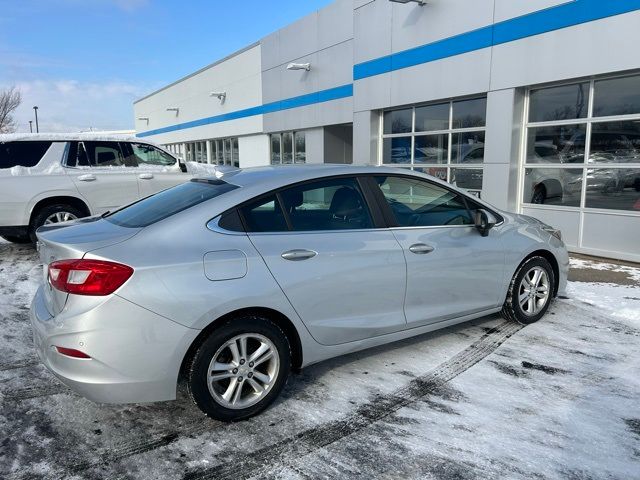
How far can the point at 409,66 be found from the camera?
11383 millimetres

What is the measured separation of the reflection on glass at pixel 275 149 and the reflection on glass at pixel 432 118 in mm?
8642

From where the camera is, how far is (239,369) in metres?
3.08

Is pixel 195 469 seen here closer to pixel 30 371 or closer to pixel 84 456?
pixel 84 456

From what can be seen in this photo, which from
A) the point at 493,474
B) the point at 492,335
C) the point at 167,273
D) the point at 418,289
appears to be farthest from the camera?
the point at 492,335

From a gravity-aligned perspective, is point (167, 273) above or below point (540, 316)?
above

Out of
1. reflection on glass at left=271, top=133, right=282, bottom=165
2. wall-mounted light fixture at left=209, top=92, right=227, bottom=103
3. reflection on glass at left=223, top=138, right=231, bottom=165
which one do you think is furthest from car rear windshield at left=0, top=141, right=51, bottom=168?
reflection on glass at left=223, top=138, right=231, bottom=165

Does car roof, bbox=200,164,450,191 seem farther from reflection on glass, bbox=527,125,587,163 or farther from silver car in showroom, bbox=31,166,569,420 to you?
reflection on glass, bbox=527,125,587,163

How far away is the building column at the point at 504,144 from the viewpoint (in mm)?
9141

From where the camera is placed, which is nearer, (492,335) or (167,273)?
(167,273)

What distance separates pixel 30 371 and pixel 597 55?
8.47 meters

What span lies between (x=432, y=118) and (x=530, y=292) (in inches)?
289

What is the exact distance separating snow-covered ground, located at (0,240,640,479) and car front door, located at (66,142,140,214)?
3982mm

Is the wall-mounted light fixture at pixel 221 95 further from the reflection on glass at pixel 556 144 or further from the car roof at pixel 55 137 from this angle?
the reflection on glass at pixel 556 144

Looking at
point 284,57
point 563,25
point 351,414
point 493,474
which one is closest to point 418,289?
point 351,414
